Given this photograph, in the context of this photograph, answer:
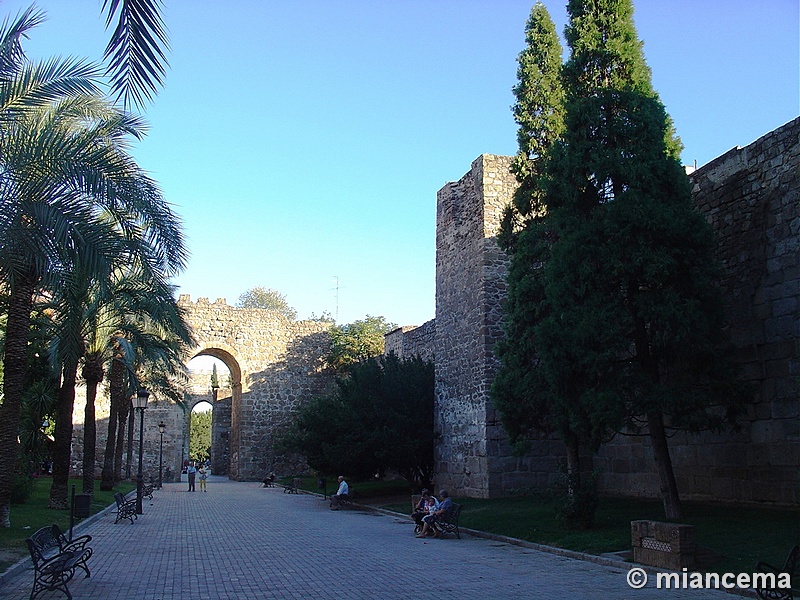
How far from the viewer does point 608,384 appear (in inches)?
441

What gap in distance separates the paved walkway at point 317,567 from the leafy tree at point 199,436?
5516cm

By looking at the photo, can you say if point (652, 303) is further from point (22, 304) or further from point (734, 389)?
point (22, 304)

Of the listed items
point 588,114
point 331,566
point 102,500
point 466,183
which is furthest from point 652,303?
point 102,500

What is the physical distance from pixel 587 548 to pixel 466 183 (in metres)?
11.3

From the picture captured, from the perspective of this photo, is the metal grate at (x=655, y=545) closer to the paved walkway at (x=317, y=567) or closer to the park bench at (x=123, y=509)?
the paved walkway at (x=317, y=567)

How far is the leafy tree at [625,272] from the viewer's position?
1085 centimetres

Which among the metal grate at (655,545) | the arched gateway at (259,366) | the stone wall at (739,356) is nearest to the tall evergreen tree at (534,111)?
the stone wall at (739,356)

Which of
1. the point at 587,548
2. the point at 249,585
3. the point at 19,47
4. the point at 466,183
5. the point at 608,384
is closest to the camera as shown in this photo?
the point at 249,585

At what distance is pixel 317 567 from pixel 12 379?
622 centimetres

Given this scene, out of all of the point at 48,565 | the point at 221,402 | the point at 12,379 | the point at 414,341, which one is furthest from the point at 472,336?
the point at 221,402

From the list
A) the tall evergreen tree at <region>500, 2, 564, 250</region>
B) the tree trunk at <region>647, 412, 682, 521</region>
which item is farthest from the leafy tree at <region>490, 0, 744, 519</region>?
the tall evergreen tree at <region>500, 2, 564, 250</region>

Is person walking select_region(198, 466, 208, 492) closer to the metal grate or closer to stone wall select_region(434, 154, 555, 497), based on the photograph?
stone wall select_region(434, 154, 555, 497)

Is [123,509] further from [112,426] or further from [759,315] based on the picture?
[759,315]

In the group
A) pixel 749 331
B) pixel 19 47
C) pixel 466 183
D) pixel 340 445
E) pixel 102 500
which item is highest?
pixel 466 183
